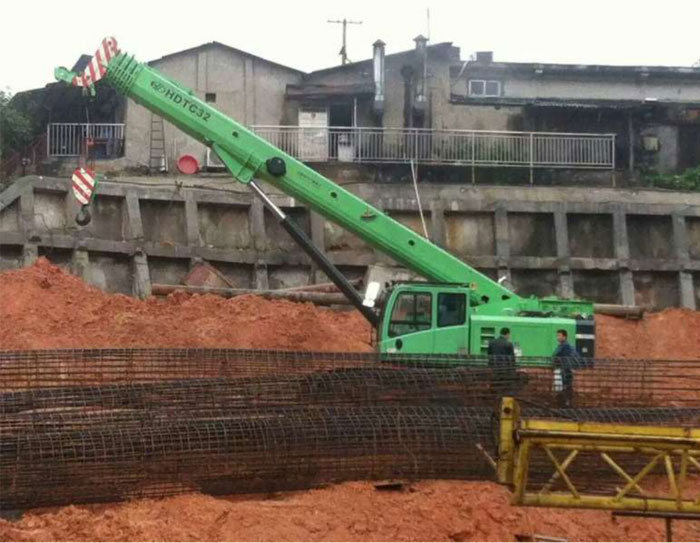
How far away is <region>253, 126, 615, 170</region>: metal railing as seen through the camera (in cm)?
2858

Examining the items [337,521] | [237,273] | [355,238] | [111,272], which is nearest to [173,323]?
[111,272]

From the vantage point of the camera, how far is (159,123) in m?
28.8

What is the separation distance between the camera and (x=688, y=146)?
1206 inches

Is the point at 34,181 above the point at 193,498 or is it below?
above

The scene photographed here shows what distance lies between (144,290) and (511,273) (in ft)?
26.9

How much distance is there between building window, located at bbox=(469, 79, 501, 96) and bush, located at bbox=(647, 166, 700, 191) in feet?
17.2

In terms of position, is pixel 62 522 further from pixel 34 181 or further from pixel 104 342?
pixel 34 181

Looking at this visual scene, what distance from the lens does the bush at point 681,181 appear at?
28.1m

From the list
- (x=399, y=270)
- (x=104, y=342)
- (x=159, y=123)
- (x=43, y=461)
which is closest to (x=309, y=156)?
(x=159, y=123)

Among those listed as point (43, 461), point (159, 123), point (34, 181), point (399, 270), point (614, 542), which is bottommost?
point (614, 542)

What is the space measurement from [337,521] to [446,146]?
65.2 ft

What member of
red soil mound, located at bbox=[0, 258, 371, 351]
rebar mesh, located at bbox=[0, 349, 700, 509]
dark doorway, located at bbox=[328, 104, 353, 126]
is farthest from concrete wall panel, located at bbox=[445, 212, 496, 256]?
rebar mesh, located at bbox=[0, 349, 700, 509]

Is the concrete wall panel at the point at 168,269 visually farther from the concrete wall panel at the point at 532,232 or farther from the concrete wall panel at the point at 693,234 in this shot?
the concrete wall panel at the point at 693,234

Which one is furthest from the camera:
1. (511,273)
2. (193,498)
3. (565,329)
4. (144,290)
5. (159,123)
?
(159,123)
